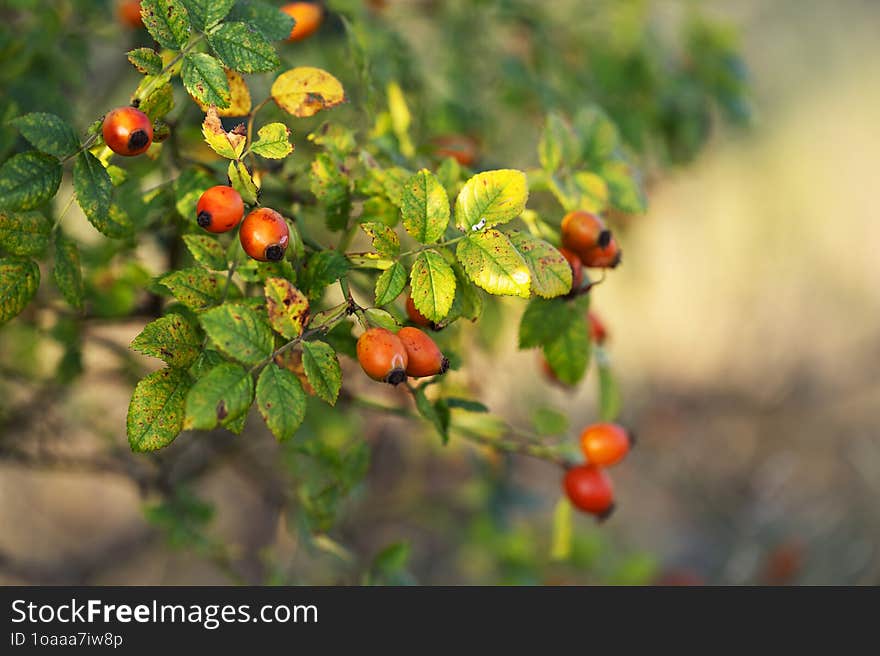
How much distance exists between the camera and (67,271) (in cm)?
107

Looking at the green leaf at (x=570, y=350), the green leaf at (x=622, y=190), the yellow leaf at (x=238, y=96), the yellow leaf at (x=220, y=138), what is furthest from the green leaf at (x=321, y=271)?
the green leaf at (x=622, y=190)

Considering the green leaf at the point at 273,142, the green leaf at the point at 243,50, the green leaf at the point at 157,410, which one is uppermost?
the green leaf at the point at 243,50

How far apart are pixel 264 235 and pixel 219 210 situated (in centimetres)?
7

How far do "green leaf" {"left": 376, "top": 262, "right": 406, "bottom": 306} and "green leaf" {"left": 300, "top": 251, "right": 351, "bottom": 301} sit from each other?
5 centimetres

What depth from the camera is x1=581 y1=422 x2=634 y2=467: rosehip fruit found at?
4.76ft

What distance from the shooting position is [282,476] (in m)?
2.76

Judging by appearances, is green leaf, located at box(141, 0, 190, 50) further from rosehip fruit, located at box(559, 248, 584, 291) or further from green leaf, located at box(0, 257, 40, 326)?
rosehip fruit, located at box(559, 248, 584, 291)

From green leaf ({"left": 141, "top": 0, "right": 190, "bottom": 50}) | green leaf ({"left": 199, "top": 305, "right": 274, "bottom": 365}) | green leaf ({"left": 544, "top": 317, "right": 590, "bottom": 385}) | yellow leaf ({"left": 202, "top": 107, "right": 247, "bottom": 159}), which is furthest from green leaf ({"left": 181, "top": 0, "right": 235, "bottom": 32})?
green leaf ({"left": 544, "top": 317, "right": 590, "bottom": 385})

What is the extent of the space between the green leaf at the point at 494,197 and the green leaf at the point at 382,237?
0.10m

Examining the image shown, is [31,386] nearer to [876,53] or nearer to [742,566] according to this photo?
[742,566]

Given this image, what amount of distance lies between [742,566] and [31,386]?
307 centimetres

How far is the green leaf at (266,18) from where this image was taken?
1061 millimetres

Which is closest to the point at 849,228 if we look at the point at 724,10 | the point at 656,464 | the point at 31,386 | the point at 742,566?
the point at 724,10

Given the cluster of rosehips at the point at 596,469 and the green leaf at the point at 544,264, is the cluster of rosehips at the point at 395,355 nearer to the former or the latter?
the green leaf at the point at 544,264
